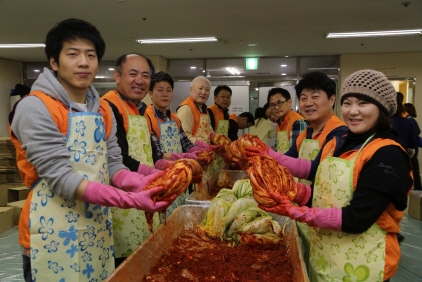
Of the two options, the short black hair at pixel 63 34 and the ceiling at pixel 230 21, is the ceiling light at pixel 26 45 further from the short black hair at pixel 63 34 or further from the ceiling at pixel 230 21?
the short black hair at pixel 63 34

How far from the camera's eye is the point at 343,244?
1456mm

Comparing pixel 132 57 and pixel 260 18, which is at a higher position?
pixel 260 18

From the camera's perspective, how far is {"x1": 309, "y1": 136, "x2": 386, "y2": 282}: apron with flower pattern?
4.59 feet

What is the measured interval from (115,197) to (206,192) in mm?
1870

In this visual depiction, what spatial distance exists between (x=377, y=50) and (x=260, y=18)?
13.9 ft

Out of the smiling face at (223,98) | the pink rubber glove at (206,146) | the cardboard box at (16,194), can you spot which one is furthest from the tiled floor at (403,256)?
the smiling face at (223,98)

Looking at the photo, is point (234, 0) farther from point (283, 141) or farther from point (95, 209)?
point (95, 209)

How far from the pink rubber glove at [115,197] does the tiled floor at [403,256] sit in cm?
257

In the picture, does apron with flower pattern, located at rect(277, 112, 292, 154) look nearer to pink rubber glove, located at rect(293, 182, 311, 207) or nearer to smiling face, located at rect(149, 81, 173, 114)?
smiling face, located at rect(149, 81, 173, 114)

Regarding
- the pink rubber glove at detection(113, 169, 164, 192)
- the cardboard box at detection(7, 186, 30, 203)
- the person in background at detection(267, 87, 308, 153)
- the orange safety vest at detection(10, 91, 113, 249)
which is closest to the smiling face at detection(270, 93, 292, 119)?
the person in background at detection(267, 87, 308, 153)

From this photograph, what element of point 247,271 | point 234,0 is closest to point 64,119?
point 247,271

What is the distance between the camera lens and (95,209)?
155 centimetres

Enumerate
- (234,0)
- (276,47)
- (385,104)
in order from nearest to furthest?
1. (385,104)
2. (234,0)
3. (276,47)

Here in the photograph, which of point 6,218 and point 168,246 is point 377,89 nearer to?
point 168,246
